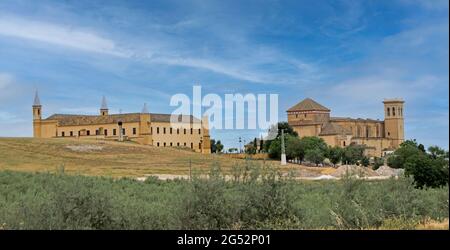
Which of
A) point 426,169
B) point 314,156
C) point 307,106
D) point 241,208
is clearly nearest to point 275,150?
point 314,156

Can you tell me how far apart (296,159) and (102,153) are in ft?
98.2

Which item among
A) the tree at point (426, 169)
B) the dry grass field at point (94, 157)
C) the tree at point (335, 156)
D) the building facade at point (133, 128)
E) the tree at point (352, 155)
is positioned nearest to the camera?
the tree at point (426, 169)

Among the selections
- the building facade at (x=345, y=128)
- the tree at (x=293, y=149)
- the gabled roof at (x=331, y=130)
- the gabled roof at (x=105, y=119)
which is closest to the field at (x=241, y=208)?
the tree at (x=293, y=149)

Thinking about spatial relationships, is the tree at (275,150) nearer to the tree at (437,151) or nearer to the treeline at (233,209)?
the tree at (437,151)

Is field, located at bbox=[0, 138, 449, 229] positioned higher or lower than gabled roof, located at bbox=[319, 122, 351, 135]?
lower

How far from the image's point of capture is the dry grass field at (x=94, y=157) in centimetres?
5610

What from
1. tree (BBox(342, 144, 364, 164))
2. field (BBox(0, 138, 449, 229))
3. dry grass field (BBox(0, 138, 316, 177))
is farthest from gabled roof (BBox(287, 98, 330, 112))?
field (BBox(0, 138, 449, 229))

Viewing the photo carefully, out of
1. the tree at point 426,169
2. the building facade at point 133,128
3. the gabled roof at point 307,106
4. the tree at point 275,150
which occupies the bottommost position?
the tree at point 426,169

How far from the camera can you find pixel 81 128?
9706 centimetres

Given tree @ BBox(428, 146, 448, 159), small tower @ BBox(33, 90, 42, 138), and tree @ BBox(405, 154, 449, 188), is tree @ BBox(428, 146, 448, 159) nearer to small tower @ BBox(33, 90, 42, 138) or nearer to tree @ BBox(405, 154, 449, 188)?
tree @ BBox(405, 154, 449, 188)

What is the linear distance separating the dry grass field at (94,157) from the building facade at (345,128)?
154ft

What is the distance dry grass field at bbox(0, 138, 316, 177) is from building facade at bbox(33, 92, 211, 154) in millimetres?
16257

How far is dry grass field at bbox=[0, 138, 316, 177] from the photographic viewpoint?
56100 millimetres
